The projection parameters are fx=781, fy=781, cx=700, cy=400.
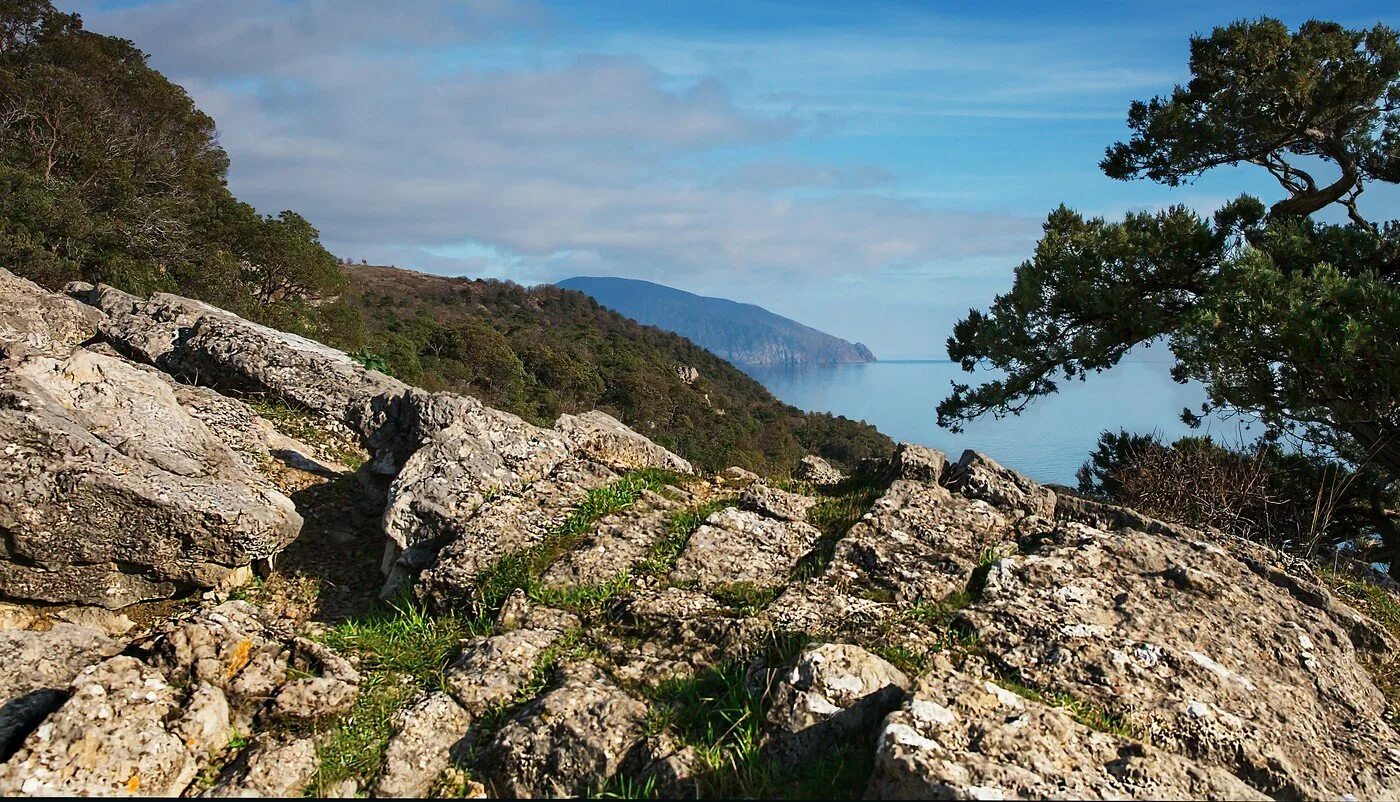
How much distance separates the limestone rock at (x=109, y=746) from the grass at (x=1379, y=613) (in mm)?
6981

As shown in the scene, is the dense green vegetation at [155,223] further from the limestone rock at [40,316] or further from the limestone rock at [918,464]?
the limestone rock at [40,316]

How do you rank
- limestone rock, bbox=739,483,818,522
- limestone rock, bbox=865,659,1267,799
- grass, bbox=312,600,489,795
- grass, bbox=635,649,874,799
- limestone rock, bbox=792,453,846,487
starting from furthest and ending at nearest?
1. limestone rock, bbox=792,453,846,487
2. limestone rock, bbox=739,483,818,522
3. grass, bbox=312,600,489,795
4. grass, bbox=635,649,874,799
5. limestone rock, bbox=865,659,1267,799

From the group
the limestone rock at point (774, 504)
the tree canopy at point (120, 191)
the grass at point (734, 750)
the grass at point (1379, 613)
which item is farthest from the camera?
the tree canopy at point (120, 191)

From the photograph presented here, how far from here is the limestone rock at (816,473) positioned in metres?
8.28

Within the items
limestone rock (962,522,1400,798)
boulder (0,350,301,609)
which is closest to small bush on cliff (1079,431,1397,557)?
limestone rock (962,522,1400,798)

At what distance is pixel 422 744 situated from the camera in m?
4.29

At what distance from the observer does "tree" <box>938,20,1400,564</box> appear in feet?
33.4

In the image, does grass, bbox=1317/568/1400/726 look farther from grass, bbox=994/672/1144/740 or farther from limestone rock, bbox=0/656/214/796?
limestone rock, bbox=0/656/214/796

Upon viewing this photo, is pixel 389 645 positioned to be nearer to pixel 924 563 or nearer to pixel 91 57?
pixel 924 563

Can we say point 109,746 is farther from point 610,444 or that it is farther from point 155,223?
point 155,223

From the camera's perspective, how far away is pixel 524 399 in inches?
1973

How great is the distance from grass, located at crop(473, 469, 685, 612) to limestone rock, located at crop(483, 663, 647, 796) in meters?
1.36

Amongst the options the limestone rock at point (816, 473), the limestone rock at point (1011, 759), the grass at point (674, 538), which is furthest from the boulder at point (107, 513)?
the limestone rock at point (1011, 759)

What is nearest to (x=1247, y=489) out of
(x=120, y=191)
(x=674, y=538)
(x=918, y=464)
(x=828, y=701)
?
(x=918, y=464)
